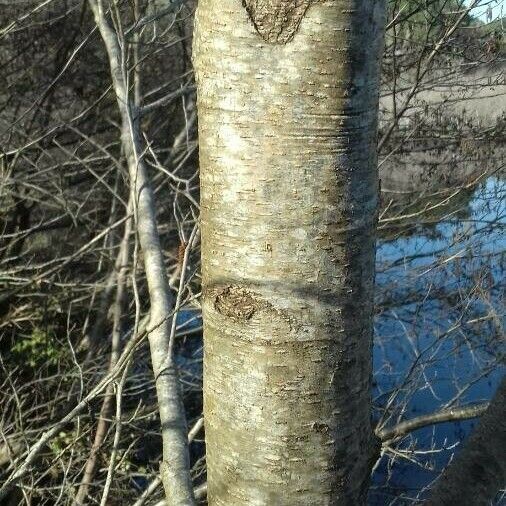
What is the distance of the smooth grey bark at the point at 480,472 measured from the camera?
907 mm

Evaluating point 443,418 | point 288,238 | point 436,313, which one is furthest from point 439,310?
point 288,238

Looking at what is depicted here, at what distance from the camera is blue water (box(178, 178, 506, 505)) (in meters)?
4.93

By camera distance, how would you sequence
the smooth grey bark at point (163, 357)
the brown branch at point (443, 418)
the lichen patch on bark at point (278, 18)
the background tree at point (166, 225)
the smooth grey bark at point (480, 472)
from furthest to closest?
the background tree at point (166, 225), the brown branch at point (443, 418), the smooth grey bark at point (163, 357), the smooth grey bark at point (480, 472), the lichen patch on bark at point (278, 18)

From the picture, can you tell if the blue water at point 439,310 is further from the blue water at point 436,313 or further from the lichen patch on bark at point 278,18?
the lichen patch on bark at point 278,18

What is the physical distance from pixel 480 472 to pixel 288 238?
0.49 m

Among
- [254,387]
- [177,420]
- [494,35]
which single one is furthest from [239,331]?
[494,35]

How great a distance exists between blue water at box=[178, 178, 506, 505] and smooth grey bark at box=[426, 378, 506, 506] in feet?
12.3

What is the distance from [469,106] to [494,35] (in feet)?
4.19

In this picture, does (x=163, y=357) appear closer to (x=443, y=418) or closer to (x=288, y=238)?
(x=288, y=238)

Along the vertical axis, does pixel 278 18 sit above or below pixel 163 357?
above

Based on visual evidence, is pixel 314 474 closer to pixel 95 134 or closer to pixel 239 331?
pixel 239 331

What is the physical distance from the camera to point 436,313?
18.6 ft

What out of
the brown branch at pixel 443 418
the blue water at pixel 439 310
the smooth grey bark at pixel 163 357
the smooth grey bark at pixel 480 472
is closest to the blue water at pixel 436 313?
the blue water at pixel 439 310

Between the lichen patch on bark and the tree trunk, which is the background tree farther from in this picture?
the lichen patch on bark
